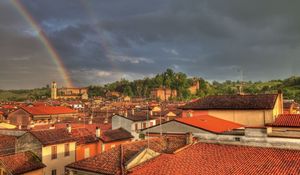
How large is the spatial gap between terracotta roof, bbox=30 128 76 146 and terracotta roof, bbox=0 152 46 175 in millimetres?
1812

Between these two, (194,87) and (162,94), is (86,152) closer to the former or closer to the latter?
(162,94)

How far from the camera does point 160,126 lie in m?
26.6

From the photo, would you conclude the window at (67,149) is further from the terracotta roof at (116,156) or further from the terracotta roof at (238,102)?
the terracotta roof at (238,102)

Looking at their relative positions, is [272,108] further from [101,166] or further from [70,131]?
[70,131]

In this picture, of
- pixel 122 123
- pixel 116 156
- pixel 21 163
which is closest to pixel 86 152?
pixel 21 163

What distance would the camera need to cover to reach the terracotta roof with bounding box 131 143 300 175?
12984 millimetres

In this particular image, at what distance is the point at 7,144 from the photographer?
33.8 metres

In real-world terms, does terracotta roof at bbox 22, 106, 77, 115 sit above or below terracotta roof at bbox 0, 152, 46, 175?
above

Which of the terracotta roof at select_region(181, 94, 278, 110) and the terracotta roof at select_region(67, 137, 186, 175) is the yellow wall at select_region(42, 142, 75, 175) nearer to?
the terracotta roof at select_region(67, 137, 186, 175)

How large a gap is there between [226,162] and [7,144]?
28.1 metres

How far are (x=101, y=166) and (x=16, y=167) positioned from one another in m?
10.3

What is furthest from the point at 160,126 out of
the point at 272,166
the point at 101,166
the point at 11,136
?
the point at 11,136

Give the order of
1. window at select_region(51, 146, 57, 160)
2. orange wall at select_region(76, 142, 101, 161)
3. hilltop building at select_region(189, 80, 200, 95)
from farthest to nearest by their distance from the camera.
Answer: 1. hilltop building at select_region(189, 80, 200, 95)
2. orange wall at select_region(76, 142, 101, 161)
3. window at select_region(51, 146, 57, 160)

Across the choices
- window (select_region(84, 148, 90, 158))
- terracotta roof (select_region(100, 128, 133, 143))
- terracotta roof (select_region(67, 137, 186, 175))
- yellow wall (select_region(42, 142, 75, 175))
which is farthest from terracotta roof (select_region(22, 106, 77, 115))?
terracotta roof (select_region(67, 137, 186, 175))
